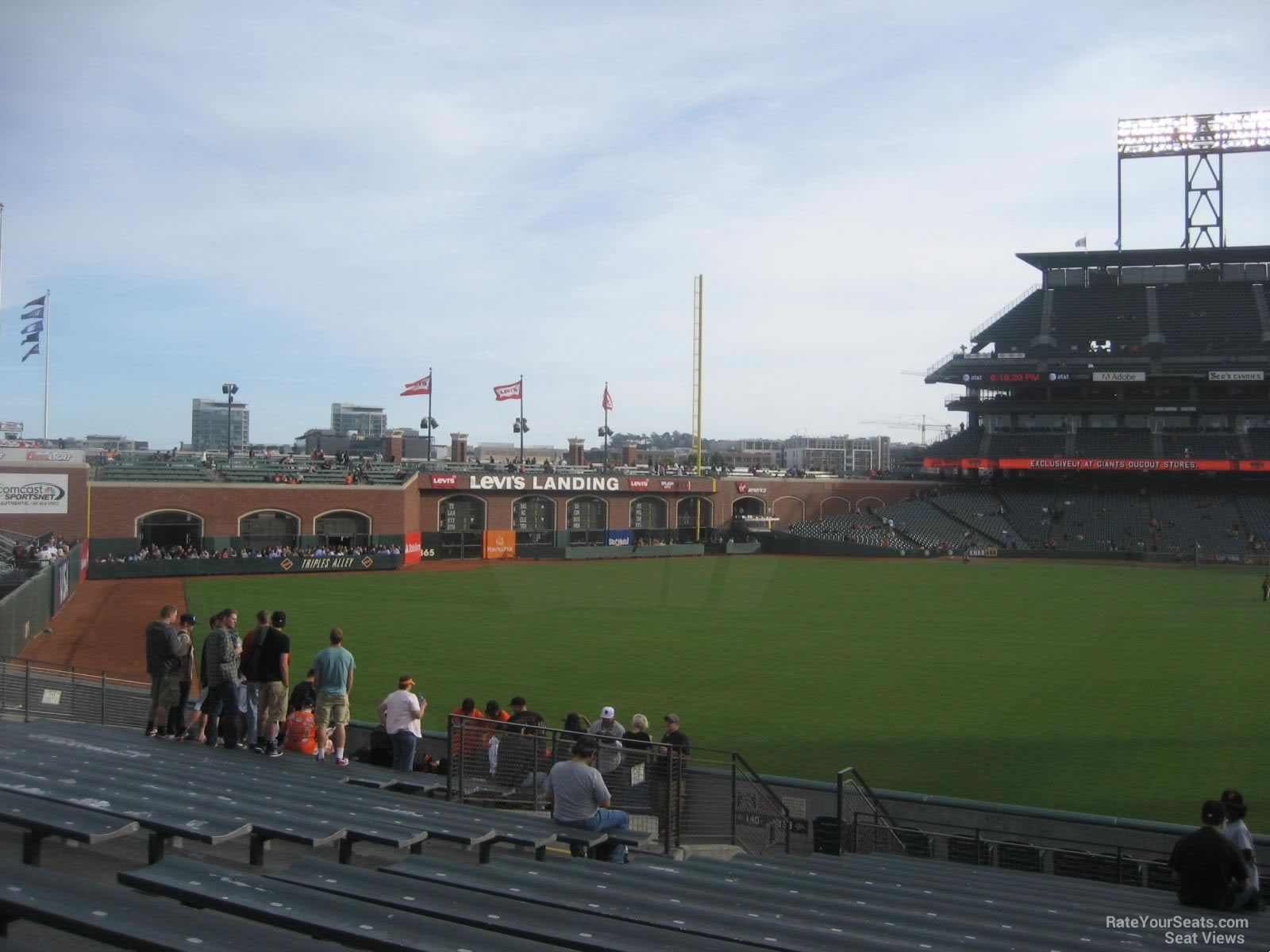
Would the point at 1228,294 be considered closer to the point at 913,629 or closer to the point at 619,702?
the point at 913,629

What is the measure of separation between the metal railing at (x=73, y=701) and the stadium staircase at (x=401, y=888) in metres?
5.34

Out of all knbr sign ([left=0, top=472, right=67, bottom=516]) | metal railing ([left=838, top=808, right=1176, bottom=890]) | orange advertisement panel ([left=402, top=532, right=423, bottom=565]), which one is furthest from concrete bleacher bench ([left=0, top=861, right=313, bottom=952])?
orange advertisement panel ([left=402, top=532, right=423, bottom=565])

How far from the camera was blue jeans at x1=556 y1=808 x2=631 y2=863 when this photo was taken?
796 cm

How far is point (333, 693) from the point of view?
11039mm

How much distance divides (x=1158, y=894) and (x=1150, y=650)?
63.4 ft

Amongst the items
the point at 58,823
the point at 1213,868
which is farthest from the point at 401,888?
the point at 1213,868

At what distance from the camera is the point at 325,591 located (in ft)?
130

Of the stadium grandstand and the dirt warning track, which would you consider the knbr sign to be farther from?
the stadium grandstand

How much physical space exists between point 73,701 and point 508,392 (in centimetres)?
5369

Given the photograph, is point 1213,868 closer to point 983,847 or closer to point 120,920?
point 983,847

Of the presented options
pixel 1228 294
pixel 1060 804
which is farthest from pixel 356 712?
pixel 1228 294

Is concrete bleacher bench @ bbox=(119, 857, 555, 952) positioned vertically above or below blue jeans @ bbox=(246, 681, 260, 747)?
above

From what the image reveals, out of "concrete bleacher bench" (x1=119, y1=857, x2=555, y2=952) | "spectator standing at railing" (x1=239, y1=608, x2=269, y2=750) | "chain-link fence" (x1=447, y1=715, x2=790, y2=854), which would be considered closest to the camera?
"concrete bleacher bench" (x1=119, y1=857, x2=555, y2=952)

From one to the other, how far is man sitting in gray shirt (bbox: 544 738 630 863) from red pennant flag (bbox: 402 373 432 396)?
58328 mm
